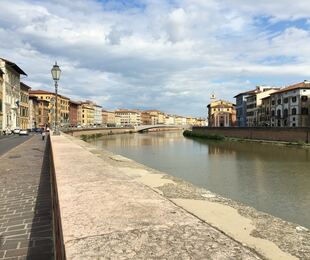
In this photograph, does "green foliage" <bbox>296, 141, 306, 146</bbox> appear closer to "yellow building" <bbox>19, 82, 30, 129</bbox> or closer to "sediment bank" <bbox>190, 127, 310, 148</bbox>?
"sediment bank" <bbox>190, 127, 310, 148</bbox>

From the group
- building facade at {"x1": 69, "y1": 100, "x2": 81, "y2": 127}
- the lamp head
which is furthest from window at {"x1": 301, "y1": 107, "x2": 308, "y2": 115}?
building facade at {"x1": 69, "y1": 100, "x2": 81, "y2": 127}

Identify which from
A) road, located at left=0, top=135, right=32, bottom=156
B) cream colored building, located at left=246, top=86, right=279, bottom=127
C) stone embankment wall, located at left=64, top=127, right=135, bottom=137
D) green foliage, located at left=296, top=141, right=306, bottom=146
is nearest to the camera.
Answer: road, located at left=0, top=135, right=32, bottom=156

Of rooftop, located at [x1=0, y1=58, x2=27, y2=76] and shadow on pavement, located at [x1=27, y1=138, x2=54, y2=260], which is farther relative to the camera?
rooftop, located at [x1=0, y1=58, x2=27, y2=76]

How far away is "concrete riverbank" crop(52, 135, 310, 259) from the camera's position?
2486mm

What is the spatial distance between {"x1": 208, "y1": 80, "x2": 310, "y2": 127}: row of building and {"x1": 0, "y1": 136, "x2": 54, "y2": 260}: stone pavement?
6976 centimetres

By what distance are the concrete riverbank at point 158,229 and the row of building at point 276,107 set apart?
243 ft

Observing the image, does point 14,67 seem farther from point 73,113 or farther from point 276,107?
point 73,113

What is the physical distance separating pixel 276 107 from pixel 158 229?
3333 inches

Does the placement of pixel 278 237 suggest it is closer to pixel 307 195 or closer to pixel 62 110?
pixel 307 195

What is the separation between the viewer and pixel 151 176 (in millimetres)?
9336

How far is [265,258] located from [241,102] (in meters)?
111

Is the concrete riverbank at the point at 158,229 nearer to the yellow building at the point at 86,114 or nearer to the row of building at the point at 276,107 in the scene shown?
the row of building at the point at 276,107

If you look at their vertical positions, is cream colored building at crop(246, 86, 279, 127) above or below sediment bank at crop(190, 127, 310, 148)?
above

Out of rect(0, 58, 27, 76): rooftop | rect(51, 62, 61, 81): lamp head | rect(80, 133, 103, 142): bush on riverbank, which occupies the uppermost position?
rect(0, 58, 27, 76): rooftop
